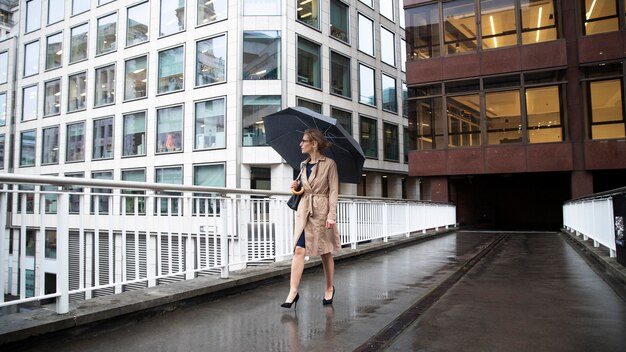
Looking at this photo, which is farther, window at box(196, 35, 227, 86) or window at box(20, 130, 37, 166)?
window at box(20, 130, 37, 166)

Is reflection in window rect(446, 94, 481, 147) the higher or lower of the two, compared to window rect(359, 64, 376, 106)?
lower

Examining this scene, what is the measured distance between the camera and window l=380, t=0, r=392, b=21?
3300cm

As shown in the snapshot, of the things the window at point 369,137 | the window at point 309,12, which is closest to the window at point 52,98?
the window at point 309,12

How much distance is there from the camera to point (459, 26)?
22.6m

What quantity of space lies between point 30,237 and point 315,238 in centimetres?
278

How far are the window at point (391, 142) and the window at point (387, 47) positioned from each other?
16.2ft

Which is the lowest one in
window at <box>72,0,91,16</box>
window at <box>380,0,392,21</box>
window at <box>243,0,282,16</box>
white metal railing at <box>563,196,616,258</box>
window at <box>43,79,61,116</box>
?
white metal railing at <box>563,196,616,258</box>

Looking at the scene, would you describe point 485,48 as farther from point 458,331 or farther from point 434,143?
point 458,331

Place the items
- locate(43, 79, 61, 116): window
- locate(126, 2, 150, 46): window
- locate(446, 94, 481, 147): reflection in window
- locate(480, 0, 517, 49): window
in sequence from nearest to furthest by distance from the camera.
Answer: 1. locate(480, 0, 517, 49): window
2. locate(446, 94, 481, 147): reflection in window
3. locate(126, 2, 150, 46): window
4. locate(43, 79, 61, 116): window

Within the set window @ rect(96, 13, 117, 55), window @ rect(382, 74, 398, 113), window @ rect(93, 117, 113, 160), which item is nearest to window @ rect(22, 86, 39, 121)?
window @ rect(93, 117, 113, 160)

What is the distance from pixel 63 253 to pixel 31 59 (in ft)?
124

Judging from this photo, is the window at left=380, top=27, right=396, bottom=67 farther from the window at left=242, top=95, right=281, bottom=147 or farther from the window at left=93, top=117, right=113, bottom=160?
the window at left=93, top=117, right=113, bottom=160

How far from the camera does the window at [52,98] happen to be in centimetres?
3212

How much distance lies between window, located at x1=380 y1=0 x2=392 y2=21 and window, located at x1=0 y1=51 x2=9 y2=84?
30409 mm
